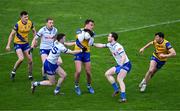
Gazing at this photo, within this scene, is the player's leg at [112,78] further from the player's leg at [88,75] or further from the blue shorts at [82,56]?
the blue shorts at [82,56]

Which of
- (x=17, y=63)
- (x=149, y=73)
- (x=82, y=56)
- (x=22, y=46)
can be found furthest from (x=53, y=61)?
(x=149, y=73)


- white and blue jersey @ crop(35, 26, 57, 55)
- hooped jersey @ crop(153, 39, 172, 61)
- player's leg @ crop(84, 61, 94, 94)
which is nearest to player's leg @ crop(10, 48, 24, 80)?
white and blue jersey @ crop(35, 26, 57, 55)

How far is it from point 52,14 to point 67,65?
27.7 ft

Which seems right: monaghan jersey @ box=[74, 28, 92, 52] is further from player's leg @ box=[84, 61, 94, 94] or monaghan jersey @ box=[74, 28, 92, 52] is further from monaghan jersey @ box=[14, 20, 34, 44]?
monaghan jersey @ box=[14, 20, 34, 44]

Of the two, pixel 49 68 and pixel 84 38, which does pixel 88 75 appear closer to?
pixel 84 38

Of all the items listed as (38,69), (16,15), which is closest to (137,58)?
(38,69)

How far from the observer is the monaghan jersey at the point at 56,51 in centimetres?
1895

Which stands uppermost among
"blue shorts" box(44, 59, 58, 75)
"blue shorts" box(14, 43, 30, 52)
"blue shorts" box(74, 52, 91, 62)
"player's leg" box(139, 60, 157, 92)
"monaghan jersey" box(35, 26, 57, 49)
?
"monaghan jersey" box(35, 26, 57, 49)

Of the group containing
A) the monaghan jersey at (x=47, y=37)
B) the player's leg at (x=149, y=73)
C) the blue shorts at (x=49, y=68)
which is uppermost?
the monaghan jersey at (x=47, y=37)

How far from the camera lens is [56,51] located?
62.6ft

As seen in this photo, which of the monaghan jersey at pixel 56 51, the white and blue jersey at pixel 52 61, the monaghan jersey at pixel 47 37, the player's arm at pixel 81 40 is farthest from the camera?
the monaghan jersey at pixel 47 37

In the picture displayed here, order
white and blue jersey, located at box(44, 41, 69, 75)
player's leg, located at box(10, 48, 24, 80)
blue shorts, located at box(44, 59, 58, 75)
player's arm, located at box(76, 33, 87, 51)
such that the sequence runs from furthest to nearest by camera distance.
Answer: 1. player's leg, located at box(10, 48, 24, 80)
2. player's arm, located at box(76, 33, 87, 51)
3. blue shorts, located at box(44, 59, 58, 75)
4. white and blue jersey, located at box(44, 41, 69, 75)

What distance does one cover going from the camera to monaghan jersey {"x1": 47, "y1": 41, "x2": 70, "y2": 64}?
1895 centimetres

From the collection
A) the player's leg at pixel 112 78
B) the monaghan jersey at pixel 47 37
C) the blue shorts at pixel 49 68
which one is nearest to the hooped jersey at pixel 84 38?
the blue shorts at pixel 49 68
